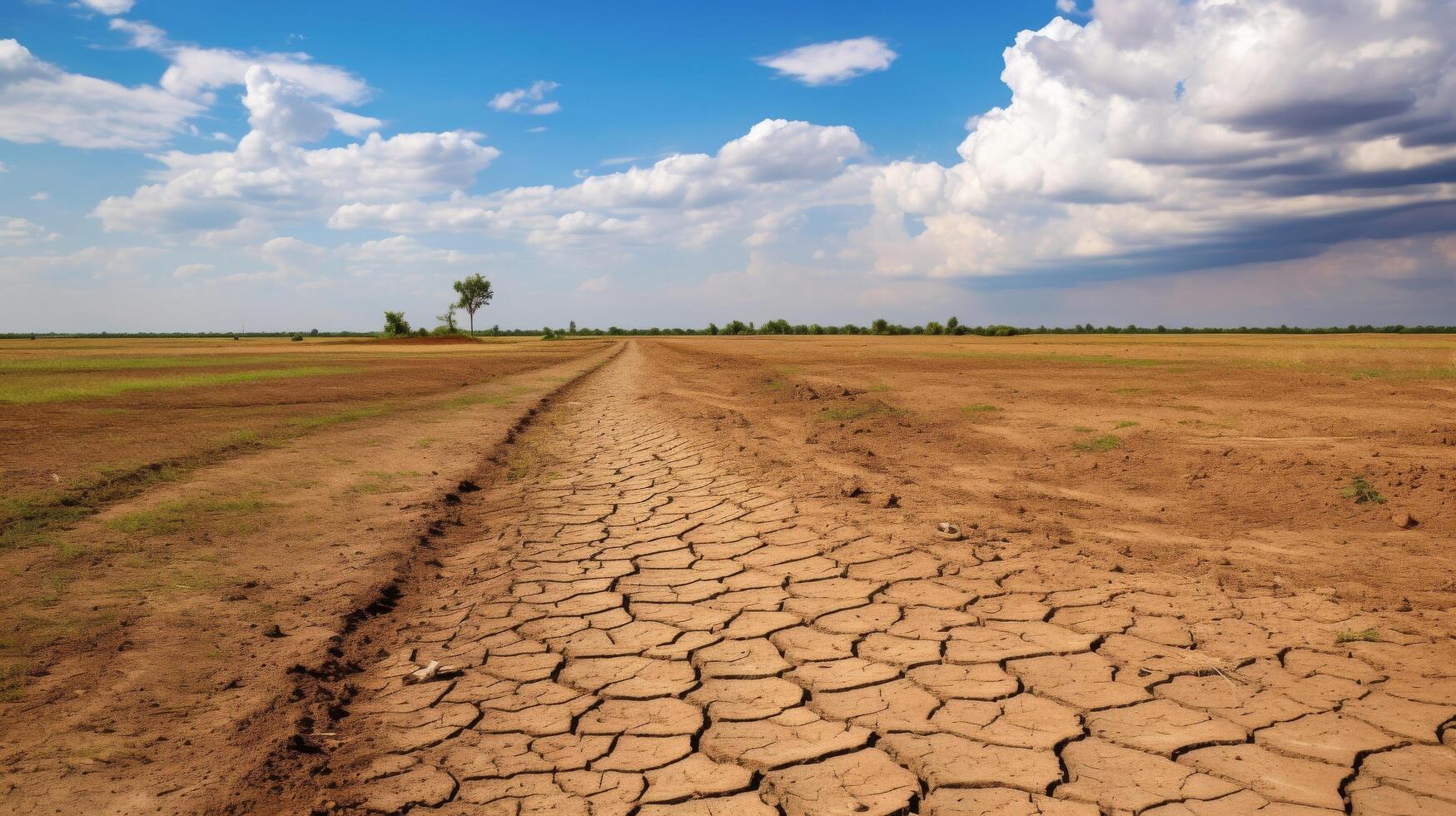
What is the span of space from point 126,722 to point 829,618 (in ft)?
8.38

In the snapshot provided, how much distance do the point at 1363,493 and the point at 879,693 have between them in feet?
14.4

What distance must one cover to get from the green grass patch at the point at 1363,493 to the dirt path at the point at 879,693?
2.20m

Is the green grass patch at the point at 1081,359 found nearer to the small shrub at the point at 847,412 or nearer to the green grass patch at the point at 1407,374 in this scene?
the green grass patch at the point at 1407,374

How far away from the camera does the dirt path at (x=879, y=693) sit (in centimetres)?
209

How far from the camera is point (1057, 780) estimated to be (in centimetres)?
211

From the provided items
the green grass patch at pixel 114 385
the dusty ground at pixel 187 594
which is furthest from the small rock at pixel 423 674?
the green grass patch at pixel 114 385

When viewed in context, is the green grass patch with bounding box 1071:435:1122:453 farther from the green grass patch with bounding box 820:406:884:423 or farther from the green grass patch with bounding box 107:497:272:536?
the green grass patch with bounding box 107:497:272:536

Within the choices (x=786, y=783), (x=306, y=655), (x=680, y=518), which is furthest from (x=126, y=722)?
(x=680, y=518)

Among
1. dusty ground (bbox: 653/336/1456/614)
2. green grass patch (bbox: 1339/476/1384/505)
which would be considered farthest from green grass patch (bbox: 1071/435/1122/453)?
green grass patch (bbox: 1339/476/1384/505)

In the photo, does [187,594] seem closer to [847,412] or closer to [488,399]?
[847,412]

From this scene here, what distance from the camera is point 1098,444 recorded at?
7316 mm

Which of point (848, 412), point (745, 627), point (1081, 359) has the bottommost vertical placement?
point (745, 627)

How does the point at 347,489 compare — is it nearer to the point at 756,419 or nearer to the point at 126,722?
the point at 126,722

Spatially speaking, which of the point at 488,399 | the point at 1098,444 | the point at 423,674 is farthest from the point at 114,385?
the point at 1098,444
